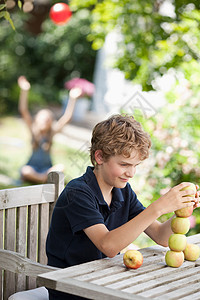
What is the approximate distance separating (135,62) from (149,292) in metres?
4.24

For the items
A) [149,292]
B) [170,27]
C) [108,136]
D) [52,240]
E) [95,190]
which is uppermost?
[170,27]

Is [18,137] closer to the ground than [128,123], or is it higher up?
higher up

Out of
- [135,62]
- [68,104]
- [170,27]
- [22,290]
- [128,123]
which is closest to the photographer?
[128,123]

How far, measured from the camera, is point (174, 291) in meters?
1.34

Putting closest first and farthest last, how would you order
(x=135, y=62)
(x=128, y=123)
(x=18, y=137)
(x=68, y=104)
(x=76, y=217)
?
(x=76, y=217), (x=128, y=123), (x=135, y=62), (x=18, y=137), (x=68, y=104)

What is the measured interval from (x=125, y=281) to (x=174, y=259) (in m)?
0.25

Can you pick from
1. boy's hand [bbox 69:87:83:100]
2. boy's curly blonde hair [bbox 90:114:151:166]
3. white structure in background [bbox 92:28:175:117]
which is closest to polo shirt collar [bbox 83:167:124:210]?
boy's curly blonde hair [bbox 90:114:151:166]

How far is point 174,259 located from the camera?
1573 mm

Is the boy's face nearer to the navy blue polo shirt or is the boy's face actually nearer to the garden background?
the navy blue polo shirt

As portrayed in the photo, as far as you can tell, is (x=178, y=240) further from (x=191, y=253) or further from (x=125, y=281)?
(x=125, y=281)

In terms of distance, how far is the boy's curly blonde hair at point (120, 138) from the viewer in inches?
66.2

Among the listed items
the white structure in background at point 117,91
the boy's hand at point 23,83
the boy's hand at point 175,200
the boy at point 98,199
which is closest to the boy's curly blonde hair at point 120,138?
the boy at point 98,199

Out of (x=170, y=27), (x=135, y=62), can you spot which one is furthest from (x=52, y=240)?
(x=135, y=62)

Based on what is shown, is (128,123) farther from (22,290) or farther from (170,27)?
(170,27)
